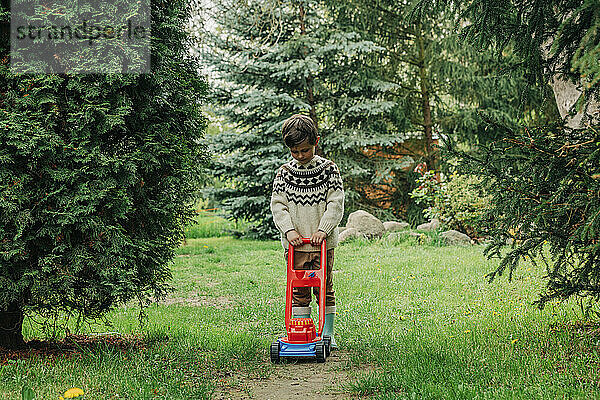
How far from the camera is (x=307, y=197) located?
15.4ft

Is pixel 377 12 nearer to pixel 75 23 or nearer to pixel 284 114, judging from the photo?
pixel 284 114

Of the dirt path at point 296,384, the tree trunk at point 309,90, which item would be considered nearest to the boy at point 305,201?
the dirt path at point 296,384

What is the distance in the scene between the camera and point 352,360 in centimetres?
444

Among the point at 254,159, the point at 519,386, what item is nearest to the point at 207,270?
the point at 254,159

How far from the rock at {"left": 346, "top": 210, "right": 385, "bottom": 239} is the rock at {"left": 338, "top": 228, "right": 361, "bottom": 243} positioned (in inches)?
3.5

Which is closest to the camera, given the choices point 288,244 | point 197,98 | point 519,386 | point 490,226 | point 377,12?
point 519,386

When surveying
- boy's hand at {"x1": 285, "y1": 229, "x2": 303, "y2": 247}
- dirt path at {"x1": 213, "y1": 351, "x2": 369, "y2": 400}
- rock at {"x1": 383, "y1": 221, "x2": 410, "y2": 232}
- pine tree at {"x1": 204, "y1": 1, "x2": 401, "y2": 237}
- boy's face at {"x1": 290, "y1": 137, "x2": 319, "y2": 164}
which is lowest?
dirt path at {"x1": 213, "y1": 351, "x2": 369, "y2": 400}

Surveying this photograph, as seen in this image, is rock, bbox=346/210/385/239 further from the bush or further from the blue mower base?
the blue mower base

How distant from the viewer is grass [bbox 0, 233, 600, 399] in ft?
11.6

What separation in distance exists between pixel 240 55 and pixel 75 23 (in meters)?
11.9

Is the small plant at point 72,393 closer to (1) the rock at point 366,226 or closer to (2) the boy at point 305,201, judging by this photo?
(2) the boy at point 305,201

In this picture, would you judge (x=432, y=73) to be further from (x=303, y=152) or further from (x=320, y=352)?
(x=320, y=352)

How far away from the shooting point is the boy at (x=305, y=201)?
462cm

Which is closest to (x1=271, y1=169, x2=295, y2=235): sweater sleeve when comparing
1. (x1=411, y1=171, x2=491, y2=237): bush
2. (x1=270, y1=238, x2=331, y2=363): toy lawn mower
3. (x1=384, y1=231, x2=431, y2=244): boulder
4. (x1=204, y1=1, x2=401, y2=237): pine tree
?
(x1=270, y1=238, x2=331, y2=363): toy lawn mower
